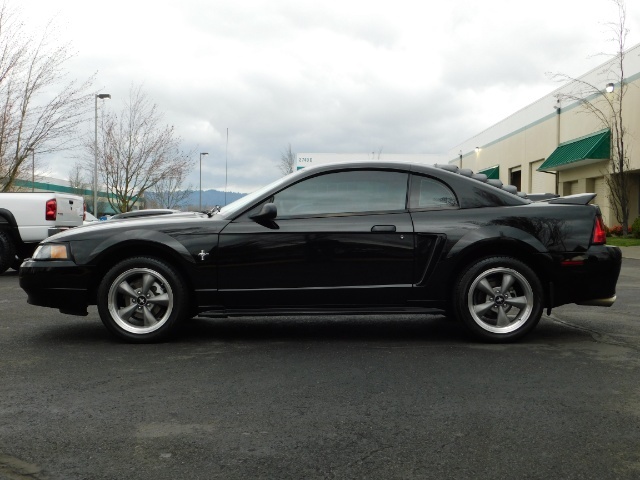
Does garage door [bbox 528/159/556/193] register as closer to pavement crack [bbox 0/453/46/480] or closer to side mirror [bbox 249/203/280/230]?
side mirror [bbox 249/203/280/230]

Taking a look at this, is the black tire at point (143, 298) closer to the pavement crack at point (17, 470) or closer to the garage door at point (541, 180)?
the pavement crack at point (17, 470)

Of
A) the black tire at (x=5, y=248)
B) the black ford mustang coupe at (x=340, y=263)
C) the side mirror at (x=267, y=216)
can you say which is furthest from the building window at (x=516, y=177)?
the side mirror at (x=267, y=216)

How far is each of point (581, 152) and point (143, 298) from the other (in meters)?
25.9

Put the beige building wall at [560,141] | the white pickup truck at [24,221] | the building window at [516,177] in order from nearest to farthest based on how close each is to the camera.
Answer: the white pickup truck at [24,221], the beige building wall at [560,141], the building window at [516,177]

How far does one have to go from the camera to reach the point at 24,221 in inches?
458

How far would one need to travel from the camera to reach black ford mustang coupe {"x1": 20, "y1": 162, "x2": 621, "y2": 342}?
18.3 feet

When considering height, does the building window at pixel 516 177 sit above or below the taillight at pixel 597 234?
above

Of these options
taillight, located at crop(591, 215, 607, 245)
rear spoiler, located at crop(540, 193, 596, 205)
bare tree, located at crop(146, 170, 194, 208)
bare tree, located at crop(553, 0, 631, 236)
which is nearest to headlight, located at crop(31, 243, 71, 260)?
rear spoiler, located at crop(540, 193, 596, 205)

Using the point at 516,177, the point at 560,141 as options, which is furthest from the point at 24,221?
the point at 516,177

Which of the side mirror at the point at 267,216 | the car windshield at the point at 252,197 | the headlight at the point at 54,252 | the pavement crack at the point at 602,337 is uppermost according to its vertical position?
the car windshield at the point at 252,197

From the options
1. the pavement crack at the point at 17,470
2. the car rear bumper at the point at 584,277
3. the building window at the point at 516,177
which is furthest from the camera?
the building window at the point at 516,177

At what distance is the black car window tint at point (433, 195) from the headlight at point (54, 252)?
2953mm

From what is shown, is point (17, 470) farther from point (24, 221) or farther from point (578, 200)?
point (24, 221)

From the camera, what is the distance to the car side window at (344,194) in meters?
5.71
